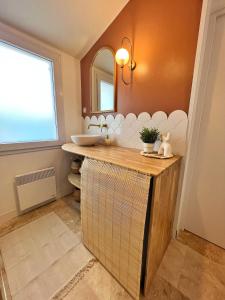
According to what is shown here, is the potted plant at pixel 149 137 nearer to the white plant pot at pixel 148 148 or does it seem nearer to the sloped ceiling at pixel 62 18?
the white plant pot at pixel 148 148

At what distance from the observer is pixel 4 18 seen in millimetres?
1269

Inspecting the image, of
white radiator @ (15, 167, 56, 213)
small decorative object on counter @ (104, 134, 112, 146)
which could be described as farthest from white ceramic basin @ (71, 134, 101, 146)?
white radiator @ (15, 167, 56, 213)

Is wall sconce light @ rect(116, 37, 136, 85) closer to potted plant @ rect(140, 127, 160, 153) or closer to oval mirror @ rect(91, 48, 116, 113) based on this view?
oval mirror @ rect(91, 48, 116, 113)

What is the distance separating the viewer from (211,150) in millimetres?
1236

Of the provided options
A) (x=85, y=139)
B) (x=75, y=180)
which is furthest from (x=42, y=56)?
(x=75, y=180)

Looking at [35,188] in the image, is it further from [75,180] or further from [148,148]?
[148,148]

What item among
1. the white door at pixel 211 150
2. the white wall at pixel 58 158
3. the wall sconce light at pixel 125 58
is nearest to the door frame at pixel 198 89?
the white door at pixel 211 150

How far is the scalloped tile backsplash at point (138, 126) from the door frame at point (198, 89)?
65 mm

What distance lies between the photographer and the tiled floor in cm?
94

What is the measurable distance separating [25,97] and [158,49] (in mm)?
1510

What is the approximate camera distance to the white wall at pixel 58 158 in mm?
1539

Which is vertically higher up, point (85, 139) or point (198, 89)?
point (198, 89)

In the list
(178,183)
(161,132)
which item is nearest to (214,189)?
(178,183)

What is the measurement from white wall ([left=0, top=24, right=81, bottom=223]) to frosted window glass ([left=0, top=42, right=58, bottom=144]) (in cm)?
18
